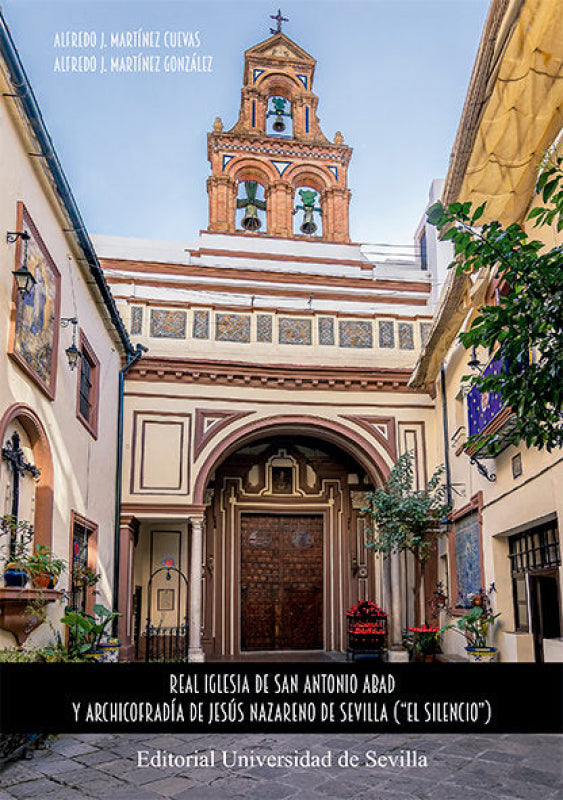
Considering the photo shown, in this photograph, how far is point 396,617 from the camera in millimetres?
13773

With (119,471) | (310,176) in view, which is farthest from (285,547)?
(310,176)

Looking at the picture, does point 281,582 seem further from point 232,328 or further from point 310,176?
point 310,176

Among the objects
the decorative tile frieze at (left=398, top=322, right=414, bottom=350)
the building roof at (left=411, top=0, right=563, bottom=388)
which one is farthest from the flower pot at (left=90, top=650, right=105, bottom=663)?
the decorative tile frieze at (left=398, top=322, right=414, bottom=350)

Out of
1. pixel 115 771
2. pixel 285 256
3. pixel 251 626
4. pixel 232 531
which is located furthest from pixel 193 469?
pixel 115 771

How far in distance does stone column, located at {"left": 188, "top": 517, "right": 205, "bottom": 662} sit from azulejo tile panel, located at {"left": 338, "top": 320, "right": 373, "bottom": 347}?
4315mm

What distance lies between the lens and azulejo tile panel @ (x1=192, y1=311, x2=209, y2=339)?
14.2 m

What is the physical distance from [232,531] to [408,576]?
11.9 ft

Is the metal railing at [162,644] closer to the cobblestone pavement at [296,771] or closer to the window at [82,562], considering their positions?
the window at [82,562]

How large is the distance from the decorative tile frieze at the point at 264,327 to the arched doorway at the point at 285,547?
6.53ft

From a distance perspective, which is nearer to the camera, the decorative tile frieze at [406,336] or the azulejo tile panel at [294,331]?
the azulejo tile panel at [294,331]

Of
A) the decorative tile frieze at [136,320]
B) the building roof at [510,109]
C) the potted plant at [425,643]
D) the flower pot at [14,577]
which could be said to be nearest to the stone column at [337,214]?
the decorative tile frieze at [136,320]

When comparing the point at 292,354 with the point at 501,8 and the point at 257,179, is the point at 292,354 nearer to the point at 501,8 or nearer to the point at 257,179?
the point at 257,179

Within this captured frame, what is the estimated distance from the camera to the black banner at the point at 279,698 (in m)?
5.54

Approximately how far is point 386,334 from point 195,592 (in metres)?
5.94
